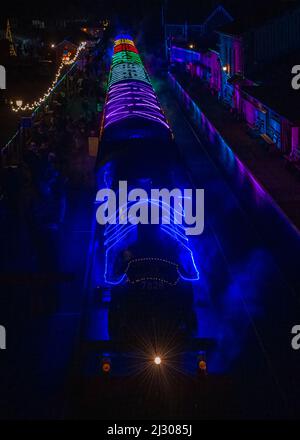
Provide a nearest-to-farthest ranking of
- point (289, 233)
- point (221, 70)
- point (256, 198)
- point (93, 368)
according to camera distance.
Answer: point (93, 368) < point (289, 233) < point (256, 198) < point (221, 70)

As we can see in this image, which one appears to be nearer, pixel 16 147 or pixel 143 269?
pixel 143 269

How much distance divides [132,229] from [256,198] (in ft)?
33.4

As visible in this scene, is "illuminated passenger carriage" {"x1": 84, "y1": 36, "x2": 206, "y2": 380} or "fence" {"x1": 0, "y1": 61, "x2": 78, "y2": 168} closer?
"illuminated passenger carriage" {"x1": 84, "y1": 36, "x2": 206, "y2": 380}

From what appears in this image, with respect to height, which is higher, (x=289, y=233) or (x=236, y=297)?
(x=289, y=233)

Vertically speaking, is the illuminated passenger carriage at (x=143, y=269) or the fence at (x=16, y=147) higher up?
the fence at (x=16, y=147)

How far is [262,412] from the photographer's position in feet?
28.3

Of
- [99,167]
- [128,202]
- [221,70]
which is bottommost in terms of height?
[128,202]

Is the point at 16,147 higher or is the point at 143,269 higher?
the point at 16,147

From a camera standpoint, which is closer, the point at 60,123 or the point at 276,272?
the point at 276,272

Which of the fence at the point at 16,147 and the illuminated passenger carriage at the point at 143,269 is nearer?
the illuminated passenger carriage at the point at 143,269

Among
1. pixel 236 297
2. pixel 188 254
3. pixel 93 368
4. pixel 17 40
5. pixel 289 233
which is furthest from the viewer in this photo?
pixel 17 40

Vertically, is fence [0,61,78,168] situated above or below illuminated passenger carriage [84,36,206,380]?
above
